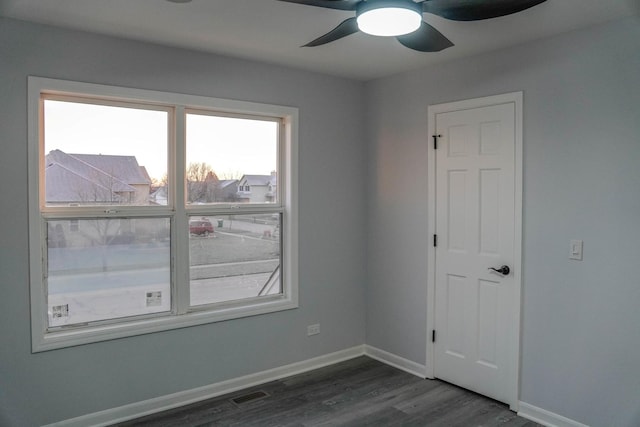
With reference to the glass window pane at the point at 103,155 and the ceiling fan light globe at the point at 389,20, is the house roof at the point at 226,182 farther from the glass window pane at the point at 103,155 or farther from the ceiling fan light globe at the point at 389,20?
the ceiling fan light globe at the point at 389,20

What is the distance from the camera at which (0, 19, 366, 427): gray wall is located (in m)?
2.75

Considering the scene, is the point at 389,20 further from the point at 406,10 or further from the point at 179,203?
the point at 179,203

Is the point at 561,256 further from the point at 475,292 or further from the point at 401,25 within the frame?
the point at 401,25

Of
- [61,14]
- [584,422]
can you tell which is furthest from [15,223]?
[584,422]

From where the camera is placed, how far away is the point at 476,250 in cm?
351

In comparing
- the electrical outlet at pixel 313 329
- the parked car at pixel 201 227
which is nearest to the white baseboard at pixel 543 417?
the electrical outlet at pixel 313 329

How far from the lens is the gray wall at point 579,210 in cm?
270

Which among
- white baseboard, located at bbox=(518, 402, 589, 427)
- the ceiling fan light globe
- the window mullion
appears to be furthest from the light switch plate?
the window mullion

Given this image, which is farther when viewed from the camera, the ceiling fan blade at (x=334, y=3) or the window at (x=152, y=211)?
the window at (x=152, y=211)

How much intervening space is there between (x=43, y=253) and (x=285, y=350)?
1994 millimetres

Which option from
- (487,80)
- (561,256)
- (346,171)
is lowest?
(561,256)

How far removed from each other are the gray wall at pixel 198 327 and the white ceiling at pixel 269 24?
0.57ft

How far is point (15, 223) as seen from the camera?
9.04 ft

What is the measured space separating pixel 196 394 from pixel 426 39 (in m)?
2.89
